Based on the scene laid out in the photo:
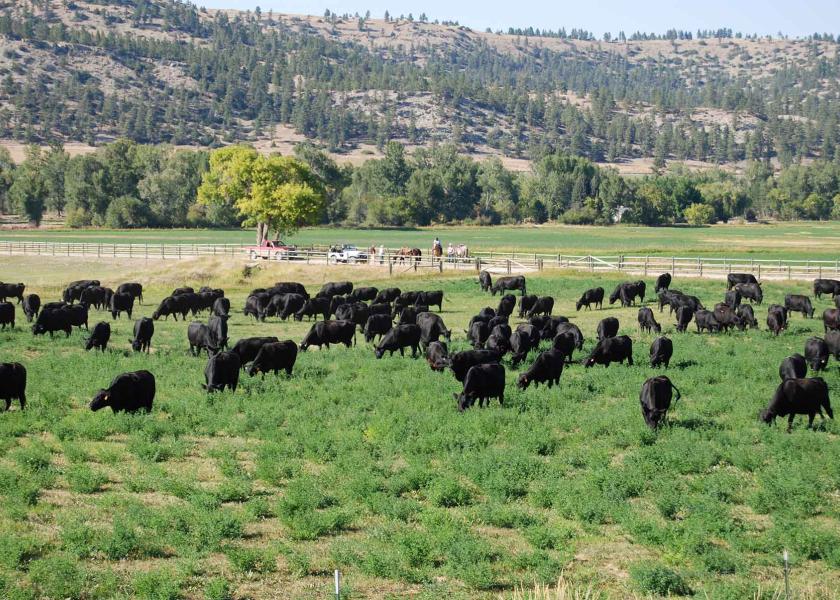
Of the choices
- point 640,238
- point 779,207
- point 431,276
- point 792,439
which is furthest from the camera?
point 779,207

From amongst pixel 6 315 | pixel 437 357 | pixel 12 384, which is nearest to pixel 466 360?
pixel 437 357

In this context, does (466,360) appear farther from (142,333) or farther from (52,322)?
(52,322)

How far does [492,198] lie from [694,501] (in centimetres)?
14387

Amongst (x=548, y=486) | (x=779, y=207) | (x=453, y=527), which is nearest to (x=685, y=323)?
(x=548, y=486)

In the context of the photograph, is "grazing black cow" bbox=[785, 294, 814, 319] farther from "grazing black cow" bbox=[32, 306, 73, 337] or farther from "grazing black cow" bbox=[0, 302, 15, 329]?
"grazing black cow" bbox=[0, 302, 15, 329]

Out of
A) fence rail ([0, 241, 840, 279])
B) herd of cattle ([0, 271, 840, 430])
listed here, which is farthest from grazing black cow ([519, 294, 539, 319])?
fence rail ([0, 241, 840, 279])

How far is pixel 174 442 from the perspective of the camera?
16.2 m

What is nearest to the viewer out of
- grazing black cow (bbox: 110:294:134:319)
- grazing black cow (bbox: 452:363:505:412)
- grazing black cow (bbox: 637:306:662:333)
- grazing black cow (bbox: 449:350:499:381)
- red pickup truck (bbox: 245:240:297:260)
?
grazing black cow (bbox: 452:363:505:412)

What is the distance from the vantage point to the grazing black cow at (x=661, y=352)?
2262cm

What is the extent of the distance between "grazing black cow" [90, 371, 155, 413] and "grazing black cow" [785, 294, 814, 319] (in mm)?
23915

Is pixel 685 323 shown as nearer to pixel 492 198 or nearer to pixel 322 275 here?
pixel 322 275

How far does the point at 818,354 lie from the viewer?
22250 mm

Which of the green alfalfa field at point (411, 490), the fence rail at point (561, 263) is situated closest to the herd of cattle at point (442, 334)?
the green alfalfa field at point (411, 490)

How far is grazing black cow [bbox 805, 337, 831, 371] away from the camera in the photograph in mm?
22188
